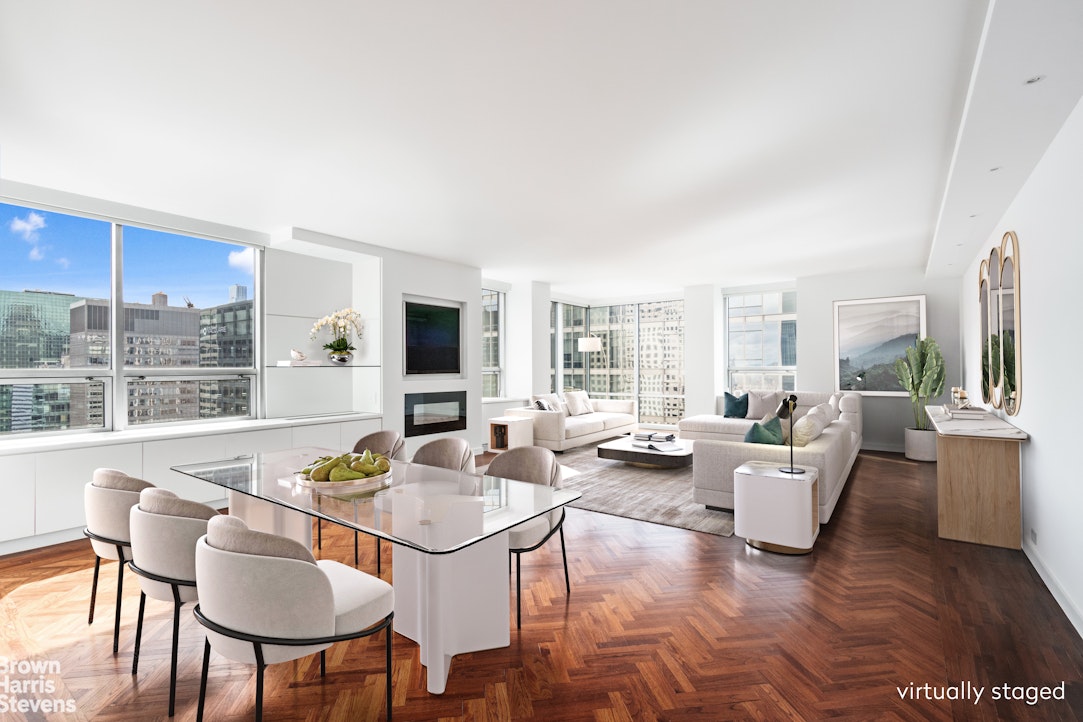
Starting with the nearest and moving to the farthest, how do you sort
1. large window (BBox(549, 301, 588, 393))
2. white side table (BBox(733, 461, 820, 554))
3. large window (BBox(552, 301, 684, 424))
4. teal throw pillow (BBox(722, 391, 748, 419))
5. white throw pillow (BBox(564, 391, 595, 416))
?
white side table (BBox(733, 461, 820, 554)) < teal throw pillow (BBox(722, 391, 748, 419)) < white throw pillow (BBox(564, 391, 595, 416)) < large window (BBox(552, 301, 684, 424)) < large window (BBox(549, 301, 588, 393))

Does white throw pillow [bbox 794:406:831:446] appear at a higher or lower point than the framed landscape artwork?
lower

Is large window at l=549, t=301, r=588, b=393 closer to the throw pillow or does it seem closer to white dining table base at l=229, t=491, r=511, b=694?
the throw pillow

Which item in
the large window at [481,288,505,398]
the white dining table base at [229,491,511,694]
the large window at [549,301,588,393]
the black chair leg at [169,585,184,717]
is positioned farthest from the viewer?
the large window at [549,301,588,393]

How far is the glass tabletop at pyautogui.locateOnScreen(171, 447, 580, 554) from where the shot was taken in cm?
186

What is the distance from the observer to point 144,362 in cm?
481

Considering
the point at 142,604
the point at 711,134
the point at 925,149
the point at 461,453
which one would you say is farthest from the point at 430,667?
the point at 925,149

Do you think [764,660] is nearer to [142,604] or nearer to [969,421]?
[142,604]

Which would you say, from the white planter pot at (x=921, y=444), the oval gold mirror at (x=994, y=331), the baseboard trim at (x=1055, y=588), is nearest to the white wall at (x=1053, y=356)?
→ the baseboard trim at (x=1055, y=588)

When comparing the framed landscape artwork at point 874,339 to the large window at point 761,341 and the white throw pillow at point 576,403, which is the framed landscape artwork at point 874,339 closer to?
the large window at point 761,341

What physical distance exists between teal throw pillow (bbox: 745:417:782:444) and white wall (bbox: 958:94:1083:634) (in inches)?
62.9

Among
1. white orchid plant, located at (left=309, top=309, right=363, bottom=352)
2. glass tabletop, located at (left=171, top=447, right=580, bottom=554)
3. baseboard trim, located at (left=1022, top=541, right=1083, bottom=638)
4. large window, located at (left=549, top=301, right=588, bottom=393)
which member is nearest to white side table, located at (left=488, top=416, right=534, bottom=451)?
white orchid plant, located at (left=309, top=309, right=363, bottom=352)

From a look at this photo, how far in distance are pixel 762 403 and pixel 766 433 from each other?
3.76 m

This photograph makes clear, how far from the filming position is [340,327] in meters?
5.91

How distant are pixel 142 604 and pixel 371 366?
3954 mm
